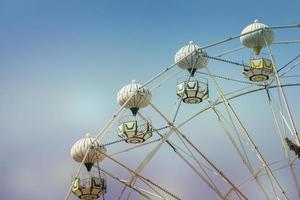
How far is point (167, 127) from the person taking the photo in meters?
38.7

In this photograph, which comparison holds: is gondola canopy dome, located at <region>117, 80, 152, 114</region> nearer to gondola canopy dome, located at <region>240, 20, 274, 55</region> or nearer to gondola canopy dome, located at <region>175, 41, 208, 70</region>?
gondola canopy dome, located at <region>175, 41, 208, 70</region>

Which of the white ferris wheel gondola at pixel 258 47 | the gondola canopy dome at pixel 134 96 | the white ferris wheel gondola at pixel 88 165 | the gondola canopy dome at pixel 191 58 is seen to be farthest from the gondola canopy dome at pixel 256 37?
the white ferris wheel gondola at pixel 88 165

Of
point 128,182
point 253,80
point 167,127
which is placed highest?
point 253,80

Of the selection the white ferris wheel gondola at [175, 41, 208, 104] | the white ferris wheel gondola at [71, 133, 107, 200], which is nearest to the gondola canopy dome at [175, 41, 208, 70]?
the white ferris wheel gondola at [175, 41, 208, 104]

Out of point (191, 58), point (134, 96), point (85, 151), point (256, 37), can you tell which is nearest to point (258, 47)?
point (256, 37)

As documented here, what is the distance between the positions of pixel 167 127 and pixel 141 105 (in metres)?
2.07

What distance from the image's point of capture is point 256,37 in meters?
37.2

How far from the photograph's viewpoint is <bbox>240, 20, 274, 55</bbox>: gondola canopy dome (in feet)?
121

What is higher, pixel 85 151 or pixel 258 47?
pixel 258 47

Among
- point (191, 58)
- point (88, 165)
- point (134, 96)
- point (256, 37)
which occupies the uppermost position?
point (256, 37)

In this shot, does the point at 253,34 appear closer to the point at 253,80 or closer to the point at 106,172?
the point at 253,80

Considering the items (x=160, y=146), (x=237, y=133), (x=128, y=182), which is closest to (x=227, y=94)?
(x=237, y=133)

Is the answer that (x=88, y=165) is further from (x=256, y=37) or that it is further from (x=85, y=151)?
(x=256, y=37)

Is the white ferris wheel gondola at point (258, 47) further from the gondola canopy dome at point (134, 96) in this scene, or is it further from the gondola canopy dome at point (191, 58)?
the gondola canopy dome at point (134, 96)
